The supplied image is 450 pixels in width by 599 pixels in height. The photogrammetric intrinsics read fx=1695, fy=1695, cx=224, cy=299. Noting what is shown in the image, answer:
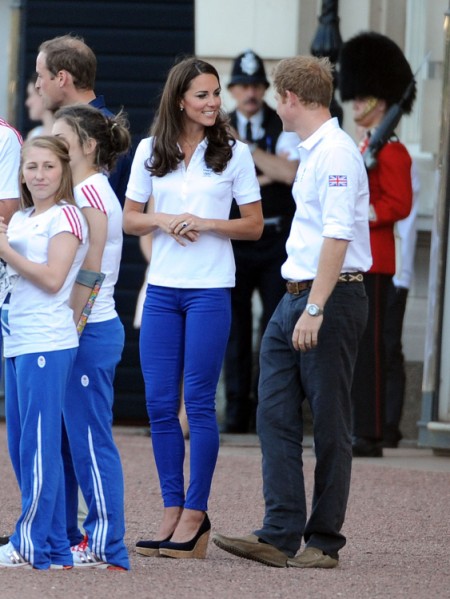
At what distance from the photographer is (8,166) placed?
19.6 feet

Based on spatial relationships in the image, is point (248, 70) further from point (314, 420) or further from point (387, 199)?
point (314, 420)

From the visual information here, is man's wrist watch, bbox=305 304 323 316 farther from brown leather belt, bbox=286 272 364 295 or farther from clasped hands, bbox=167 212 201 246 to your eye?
clasped hands, bbox=167 212 201 246

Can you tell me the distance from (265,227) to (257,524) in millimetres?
2956

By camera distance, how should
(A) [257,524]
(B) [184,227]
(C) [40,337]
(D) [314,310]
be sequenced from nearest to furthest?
(C) [40,337]
(D) [314,310]
(B) [184,227]
(A) [257,524]

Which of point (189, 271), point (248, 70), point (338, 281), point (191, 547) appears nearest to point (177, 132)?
point (189, 271)

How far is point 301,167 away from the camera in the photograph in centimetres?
583

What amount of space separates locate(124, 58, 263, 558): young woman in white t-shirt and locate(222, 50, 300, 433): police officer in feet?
10.7

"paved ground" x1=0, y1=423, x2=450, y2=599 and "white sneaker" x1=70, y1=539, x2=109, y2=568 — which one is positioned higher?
"white sneaker" x1=70, y1=539, x2=109, y2=568

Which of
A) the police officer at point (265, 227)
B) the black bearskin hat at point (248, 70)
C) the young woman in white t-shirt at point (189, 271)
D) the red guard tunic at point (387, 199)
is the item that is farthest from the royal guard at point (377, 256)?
the young woman in white t-shirt at point (189, 271)

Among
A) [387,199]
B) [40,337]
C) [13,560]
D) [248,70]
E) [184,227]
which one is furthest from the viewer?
[248,70]

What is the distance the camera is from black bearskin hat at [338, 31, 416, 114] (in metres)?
9.30

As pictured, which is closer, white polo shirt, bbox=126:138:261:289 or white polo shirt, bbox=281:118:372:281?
white polo shirt, bbox=281:118:372:281

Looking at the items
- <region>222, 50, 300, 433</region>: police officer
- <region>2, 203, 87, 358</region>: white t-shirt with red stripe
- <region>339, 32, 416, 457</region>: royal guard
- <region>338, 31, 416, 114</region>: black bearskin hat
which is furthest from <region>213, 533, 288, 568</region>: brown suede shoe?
<region>338, 31, 416, 114</region>: black bearskin hat

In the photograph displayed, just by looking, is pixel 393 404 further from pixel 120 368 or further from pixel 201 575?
pixel 201 575
